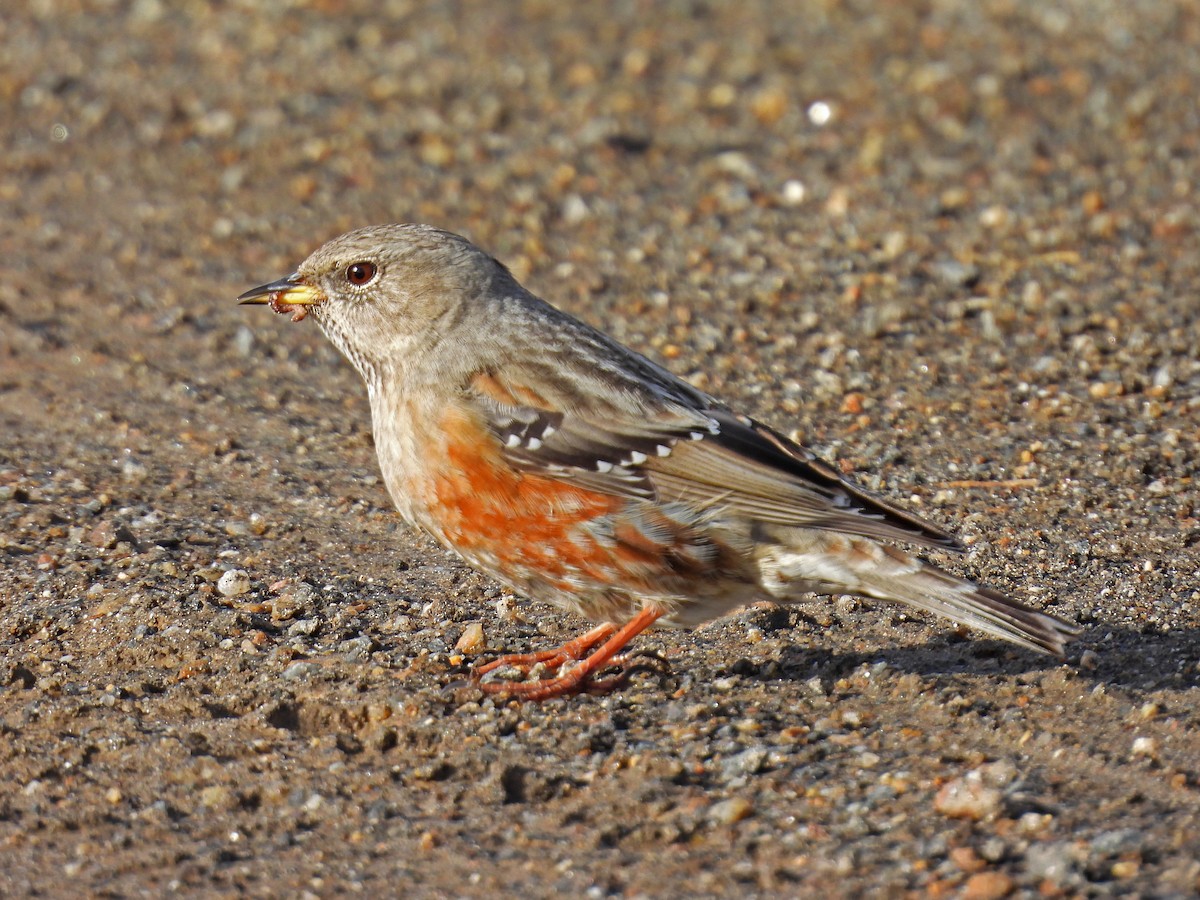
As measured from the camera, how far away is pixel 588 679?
5.69 metres

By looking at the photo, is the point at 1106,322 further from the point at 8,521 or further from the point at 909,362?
the point at 8,521

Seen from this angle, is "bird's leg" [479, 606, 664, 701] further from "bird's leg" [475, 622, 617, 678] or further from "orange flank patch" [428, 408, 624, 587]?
"orange flank patch" [428, 408, 624, 587]

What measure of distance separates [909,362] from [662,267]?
1.95m

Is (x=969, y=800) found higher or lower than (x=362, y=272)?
lower

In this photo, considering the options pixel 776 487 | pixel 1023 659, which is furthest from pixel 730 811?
pixel 1023 659

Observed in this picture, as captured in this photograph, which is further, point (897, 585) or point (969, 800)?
point (897, 585)

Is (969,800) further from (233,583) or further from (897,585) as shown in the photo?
(233,583)

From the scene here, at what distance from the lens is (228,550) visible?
663 cm

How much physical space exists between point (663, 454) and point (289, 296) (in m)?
1.88

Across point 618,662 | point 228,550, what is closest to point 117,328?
point 228,550

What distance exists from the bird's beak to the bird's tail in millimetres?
→ 2261

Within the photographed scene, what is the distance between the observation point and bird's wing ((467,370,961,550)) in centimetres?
556

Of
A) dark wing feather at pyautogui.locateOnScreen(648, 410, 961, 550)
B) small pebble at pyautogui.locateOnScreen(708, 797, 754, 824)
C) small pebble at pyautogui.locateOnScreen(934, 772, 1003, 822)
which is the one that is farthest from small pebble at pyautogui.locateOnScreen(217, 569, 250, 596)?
small pebble at pyautogui.locateOnScreen(934, 772, 1003, 822)

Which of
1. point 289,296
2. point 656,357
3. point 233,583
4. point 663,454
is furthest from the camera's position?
point 656,357
